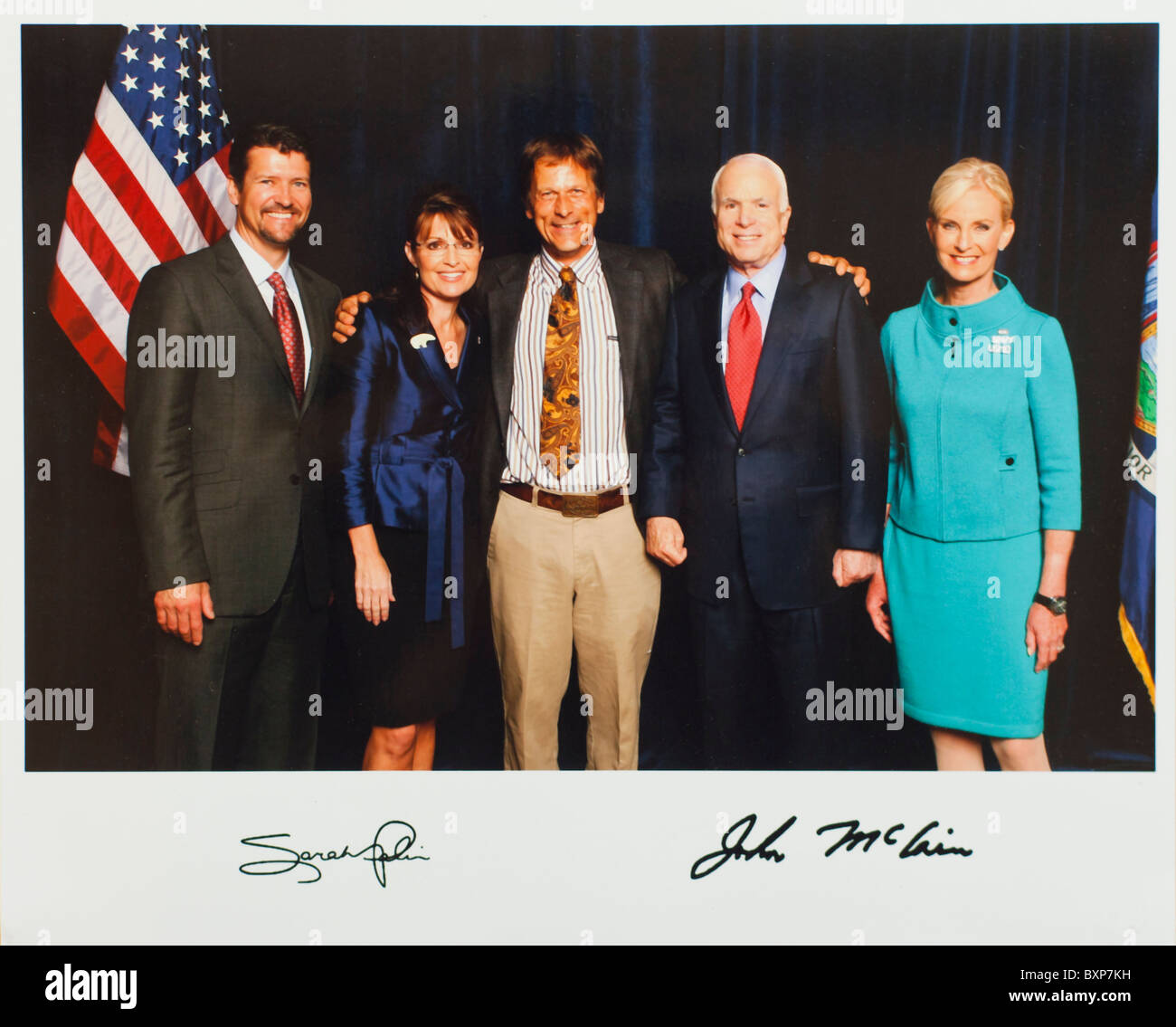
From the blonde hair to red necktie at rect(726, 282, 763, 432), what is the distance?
721mm

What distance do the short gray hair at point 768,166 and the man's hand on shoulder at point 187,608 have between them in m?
2.14

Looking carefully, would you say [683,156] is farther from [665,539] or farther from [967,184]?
[665,539]

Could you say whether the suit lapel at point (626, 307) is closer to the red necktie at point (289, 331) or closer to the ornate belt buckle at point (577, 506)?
the ornate belt buckle at point (577, 506)

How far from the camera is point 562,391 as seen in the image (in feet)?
11.2

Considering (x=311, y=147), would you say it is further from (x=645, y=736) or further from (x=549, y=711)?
(x=645, y=736)

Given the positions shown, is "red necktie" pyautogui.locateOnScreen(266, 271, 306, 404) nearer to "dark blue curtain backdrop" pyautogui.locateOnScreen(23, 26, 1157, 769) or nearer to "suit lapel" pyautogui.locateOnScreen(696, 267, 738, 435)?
"dark blue curtain backdrop" pyautogui.locateOnScreen(23, 26, 1157, 769)

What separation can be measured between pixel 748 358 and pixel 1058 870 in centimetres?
205

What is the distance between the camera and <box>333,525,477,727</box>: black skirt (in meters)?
3.46

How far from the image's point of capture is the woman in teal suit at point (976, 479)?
3449mm

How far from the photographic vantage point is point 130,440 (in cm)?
351

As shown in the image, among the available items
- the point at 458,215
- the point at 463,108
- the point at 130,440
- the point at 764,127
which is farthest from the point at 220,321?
the point at 764,127

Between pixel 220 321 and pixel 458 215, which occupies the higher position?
pixel 458 215

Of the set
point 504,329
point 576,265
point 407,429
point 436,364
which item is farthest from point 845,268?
point 407,429
